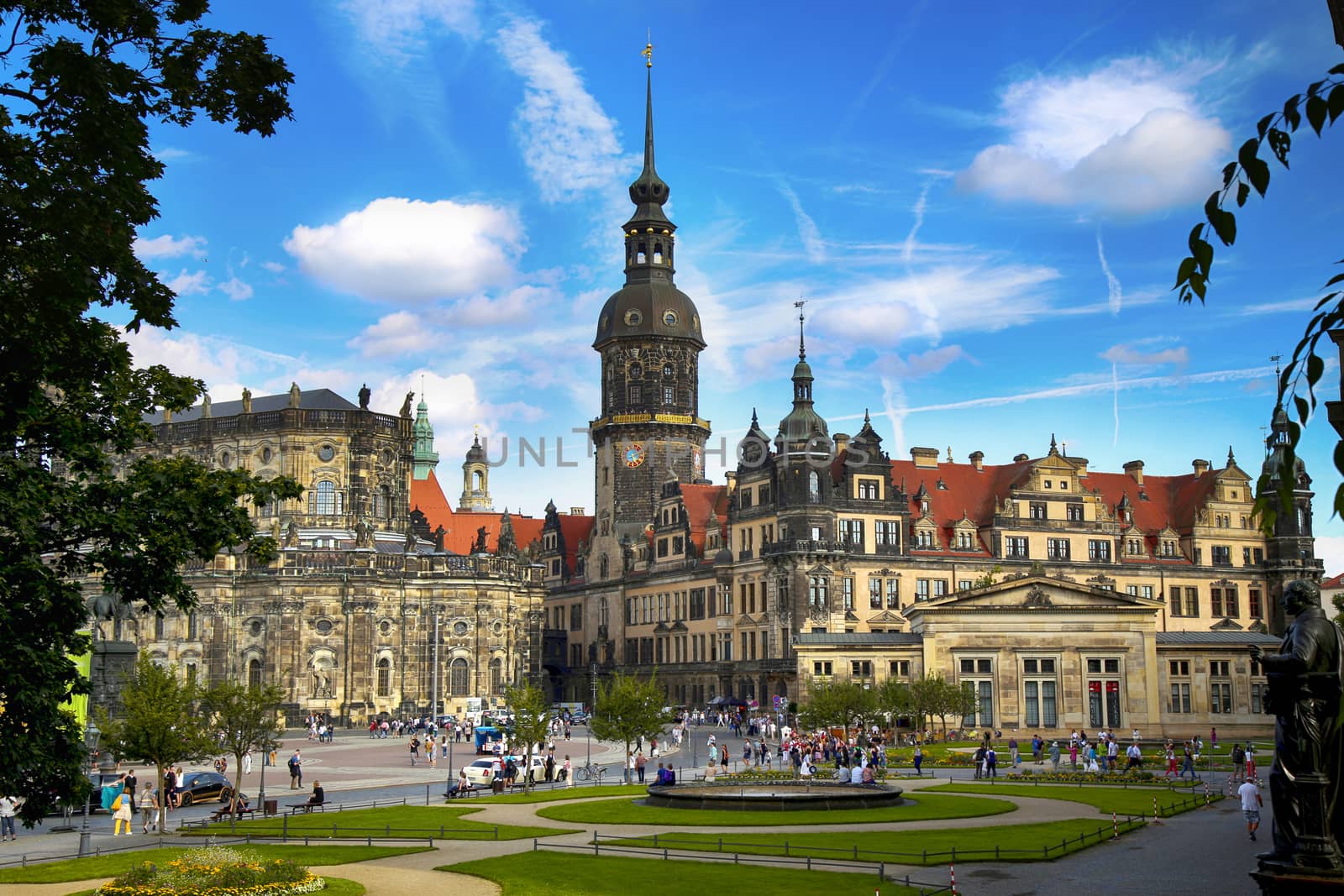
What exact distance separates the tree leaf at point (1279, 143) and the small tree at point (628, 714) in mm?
48723

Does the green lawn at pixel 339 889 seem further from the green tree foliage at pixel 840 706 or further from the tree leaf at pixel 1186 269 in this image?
the green tree foliage at pixel 840 706

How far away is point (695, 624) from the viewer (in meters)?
106

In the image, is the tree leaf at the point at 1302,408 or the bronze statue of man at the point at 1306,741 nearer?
the tree leaf at the point at 1302,408

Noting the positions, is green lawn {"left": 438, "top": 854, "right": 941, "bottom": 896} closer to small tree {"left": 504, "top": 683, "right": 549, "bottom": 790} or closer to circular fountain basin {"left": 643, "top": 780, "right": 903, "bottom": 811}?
circular fountain basin {"left": 643, "top": 780, "right": 903, "bottom": 811}

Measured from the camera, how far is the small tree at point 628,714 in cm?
5462

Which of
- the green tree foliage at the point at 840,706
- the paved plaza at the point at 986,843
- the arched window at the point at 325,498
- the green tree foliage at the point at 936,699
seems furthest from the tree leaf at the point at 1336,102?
the arched window at the point at 325,498

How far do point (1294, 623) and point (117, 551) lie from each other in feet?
59.9

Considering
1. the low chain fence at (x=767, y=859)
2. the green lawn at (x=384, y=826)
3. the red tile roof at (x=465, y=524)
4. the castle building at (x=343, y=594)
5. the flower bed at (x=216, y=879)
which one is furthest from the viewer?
the red tile roof at (x=465, y=524)

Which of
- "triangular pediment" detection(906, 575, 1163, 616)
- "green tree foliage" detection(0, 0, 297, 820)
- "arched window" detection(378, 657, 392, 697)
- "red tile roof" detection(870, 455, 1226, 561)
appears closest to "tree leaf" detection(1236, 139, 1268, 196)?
"green tree foliage" detection(0, 0, 297, 820)

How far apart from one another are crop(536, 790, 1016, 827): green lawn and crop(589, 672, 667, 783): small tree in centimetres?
983

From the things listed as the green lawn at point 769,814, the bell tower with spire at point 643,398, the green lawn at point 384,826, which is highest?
the bell tower with spire at point 643,398

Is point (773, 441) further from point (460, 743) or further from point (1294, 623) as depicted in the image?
point (1294, 623)

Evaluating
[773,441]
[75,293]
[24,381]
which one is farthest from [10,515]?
[773,441]

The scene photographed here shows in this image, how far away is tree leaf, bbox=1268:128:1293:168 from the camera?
7191 mm
